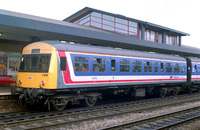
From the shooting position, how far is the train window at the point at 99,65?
1114 centimetres

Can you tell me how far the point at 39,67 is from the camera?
387 inches

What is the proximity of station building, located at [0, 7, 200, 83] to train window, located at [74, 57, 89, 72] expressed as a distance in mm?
3521

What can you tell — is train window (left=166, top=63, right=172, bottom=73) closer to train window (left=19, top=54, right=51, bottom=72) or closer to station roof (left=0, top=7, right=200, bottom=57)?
station roof (left=0, top=7, right=200, bottom=57)

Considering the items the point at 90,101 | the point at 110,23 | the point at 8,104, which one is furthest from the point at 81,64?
the point at 110,23

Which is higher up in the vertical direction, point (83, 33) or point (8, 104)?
point (83, 33)

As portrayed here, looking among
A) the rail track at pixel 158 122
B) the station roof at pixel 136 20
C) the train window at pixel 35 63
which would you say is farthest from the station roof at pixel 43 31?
the rail track at pixel 158 122

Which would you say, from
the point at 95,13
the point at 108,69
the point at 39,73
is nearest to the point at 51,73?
the point at 39,73

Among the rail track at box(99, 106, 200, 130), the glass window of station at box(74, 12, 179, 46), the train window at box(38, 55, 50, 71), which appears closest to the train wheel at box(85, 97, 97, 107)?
the train window at box(38, 55, 50, 71)

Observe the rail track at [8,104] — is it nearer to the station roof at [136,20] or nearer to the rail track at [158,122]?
the rail track at [158,122]

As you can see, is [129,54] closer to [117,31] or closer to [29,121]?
[29,121]

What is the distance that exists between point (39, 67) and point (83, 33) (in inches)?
207

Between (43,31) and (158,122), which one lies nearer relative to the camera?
(158,122)

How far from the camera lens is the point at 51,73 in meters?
9.37

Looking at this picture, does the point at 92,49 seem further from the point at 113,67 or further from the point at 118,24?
the point at 118,24
